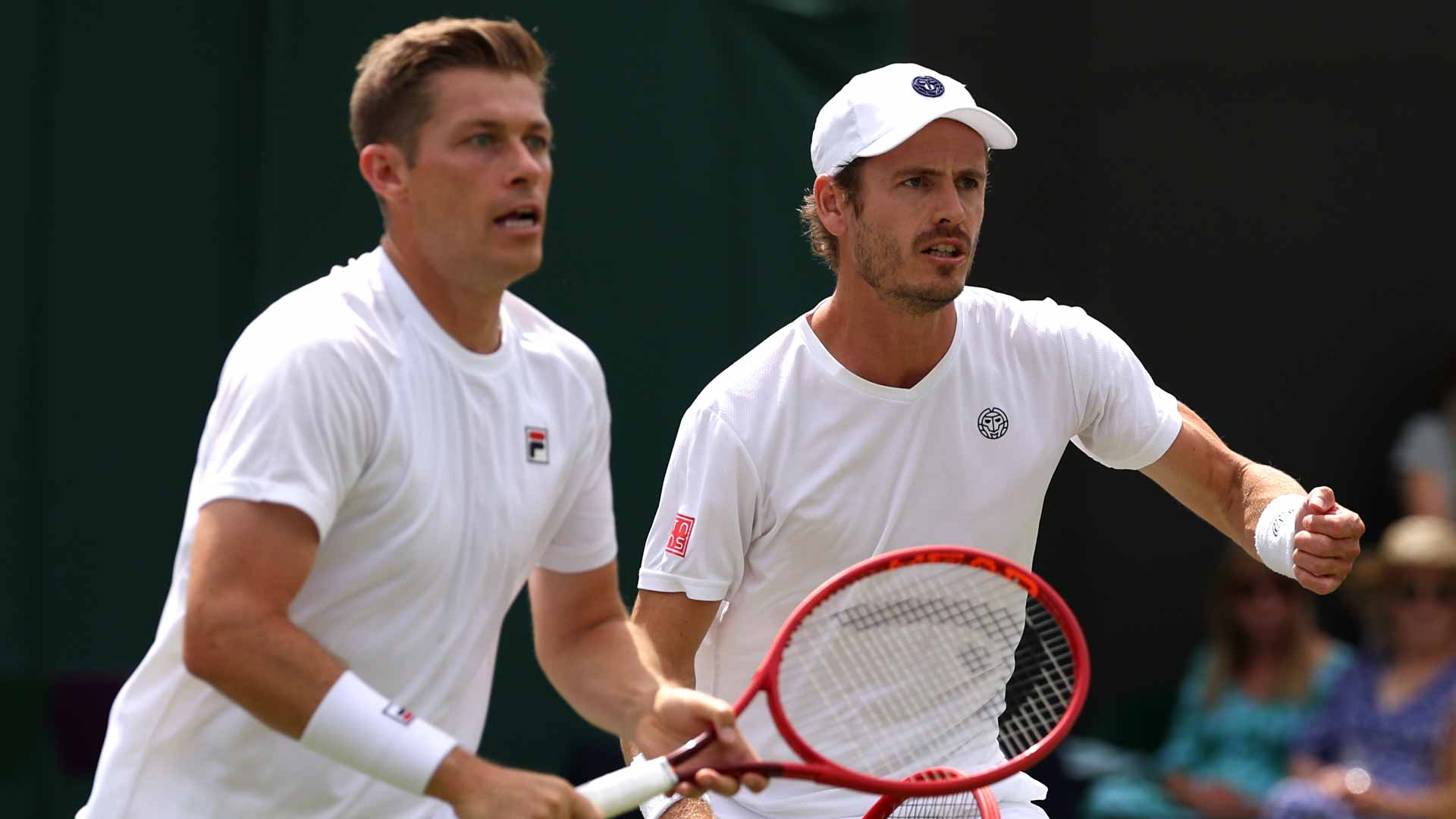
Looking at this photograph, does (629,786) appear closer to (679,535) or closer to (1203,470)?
(679,535)

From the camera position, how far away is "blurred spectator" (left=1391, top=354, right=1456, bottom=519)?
6.44 metres

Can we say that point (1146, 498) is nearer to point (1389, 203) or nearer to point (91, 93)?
point (1389, 203)

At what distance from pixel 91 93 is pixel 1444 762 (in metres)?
3.71

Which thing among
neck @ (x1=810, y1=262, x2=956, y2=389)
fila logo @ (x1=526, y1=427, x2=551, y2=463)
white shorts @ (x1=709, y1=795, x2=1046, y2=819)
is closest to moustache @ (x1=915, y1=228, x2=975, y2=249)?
neck @ (x1=810, y1=262, x2=956, y2=389)

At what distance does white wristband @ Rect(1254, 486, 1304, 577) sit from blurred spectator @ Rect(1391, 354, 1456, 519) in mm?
3275

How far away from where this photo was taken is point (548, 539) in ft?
10.1

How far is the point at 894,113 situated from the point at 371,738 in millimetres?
1480

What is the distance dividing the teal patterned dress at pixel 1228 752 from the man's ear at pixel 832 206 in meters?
2.84

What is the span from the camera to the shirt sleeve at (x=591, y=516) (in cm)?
308

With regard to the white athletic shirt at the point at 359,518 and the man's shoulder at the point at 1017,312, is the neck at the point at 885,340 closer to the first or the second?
the man's shoulder at the point at 1017,312

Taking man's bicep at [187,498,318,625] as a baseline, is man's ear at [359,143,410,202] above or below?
above

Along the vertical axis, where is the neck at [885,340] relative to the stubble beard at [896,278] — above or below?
below

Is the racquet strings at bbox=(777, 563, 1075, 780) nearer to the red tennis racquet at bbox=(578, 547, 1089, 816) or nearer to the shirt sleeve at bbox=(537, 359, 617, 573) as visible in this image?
the red tennis racquet at bbox=(578, 547, 1089, 816)

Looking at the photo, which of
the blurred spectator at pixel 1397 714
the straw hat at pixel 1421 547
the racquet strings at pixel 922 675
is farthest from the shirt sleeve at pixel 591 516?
the straw hat at pixel 1421 547
